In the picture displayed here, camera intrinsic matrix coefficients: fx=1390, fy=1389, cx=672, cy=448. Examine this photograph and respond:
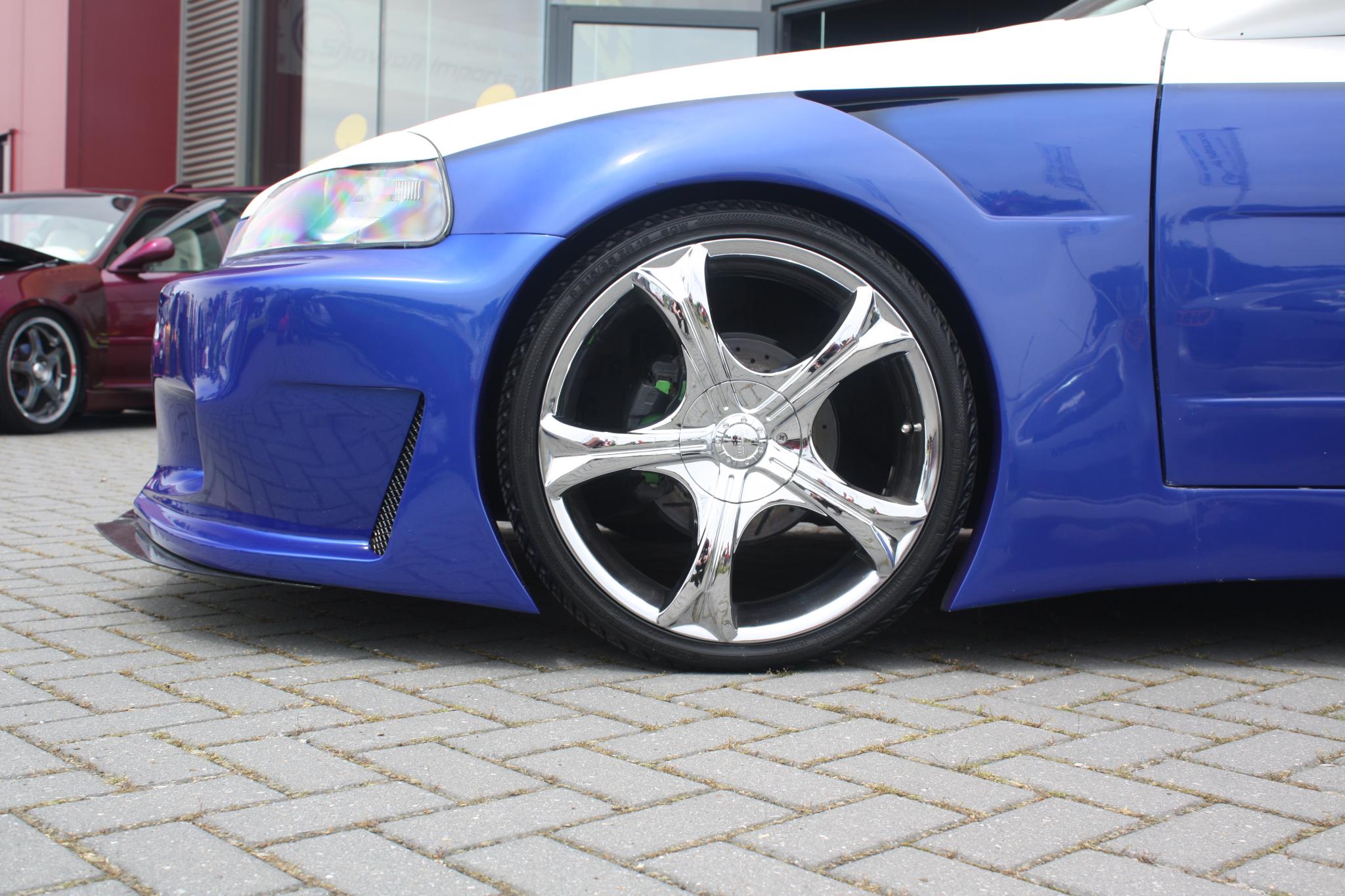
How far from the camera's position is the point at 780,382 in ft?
8.10

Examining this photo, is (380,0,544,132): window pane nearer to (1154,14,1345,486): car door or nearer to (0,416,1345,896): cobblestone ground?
(0,416,1345,896): cobblestone ground

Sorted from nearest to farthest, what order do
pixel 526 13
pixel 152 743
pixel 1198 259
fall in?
1. pixel 152 743
2. pixel 1198 259
3. pixel 526 13

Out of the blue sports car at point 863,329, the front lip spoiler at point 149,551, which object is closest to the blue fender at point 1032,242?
the blue sports car at point 863,329

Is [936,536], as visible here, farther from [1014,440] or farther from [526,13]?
[526,13]

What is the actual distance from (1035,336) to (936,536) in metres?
0.40

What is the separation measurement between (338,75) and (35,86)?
16.0ft

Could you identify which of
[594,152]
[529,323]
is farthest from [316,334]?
[594,152]

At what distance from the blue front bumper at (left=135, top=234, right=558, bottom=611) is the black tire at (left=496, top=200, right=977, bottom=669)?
68mm

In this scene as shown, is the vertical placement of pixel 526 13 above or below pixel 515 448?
above

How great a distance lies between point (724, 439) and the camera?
2457mm

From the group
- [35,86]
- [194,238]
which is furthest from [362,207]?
[35,86]

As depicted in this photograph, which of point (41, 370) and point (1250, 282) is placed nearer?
point (1250, 282)

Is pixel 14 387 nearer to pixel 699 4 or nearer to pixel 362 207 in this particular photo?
pixel 699 4

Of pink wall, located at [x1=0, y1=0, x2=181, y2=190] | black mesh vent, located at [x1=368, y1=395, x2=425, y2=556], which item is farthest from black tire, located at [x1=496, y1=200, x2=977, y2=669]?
pink wall, located at [x1=0, y1=0, x2=181, y2=190]
